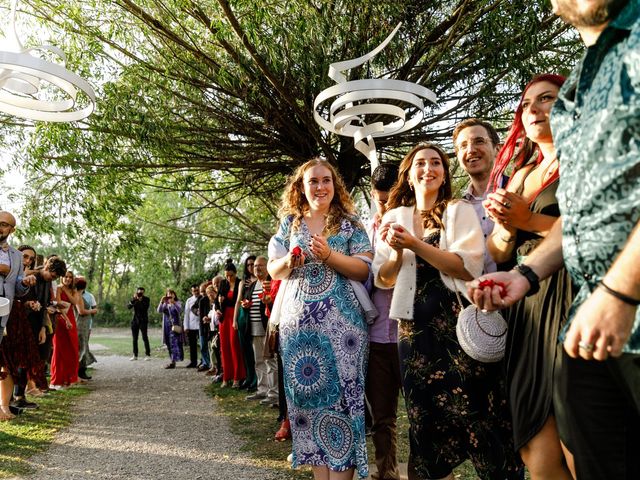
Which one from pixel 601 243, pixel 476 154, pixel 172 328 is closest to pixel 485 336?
pixel 601 243

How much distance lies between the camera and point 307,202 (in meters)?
4.06

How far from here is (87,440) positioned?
5.92 metres

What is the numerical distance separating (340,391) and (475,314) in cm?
122

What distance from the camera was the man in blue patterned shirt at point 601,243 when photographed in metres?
1.44

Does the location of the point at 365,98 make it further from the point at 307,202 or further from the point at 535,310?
the point at 535,310

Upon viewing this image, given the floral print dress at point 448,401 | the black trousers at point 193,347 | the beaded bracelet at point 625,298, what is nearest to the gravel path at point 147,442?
the floral print dress at point 448,401

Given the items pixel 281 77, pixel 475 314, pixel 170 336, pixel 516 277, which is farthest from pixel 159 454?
pixel 170 336

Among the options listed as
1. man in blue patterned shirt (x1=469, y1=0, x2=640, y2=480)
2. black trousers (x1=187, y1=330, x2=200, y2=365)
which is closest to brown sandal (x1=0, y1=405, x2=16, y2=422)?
man in blue patterned shirt (x1=469, y1=0, x2=640, y2=480)

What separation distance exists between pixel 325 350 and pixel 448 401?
895 mm

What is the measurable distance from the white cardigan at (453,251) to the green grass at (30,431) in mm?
3654

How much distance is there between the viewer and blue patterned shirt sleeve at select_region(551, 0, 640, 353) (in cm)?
149

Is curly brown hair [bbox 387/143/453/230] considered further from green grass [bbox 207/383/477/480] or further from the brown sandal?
the brown sandal

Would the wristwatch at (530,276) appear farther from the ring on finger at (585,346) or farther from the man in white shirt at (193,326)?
the man in white shirt at (193,326)

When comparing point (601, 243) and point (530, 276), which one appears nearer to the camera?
point (601, 243)
